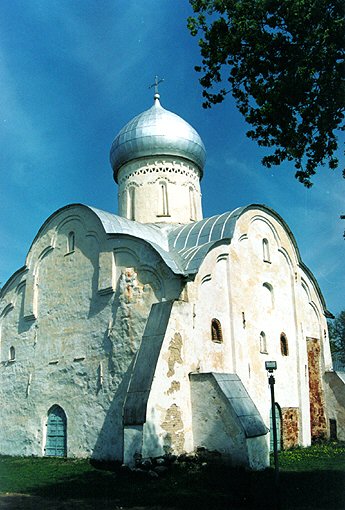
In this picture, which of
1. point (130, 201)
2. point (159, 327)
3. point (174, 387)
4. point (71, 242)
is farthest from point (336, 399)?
point (71, 242)

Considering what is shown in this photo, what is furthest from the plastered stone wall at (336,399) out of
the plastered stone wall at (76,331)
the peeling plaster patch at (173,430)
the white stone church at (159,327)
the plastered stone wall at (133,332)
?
the plastered stone wall at (76,331)

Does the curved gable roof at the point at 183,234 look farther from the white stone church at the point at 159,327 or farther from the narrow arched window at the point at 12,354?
the narrow arched window at the point at 12,354

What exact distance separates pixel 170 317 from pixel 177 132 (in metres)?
7.53

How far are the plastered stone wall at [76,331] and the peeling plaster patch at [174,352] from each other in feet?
3.16

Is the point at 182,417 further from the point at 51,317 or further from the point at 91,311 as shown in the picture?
the point at 51,317

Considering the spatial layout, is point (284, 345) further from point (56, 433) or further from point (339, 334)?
point (339, 334)

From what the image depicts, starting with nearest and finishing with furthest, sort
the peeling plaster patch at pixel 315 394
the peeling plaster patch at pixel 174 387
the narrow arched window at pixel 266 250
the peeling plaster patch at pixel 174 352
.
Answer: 1. the peeling plaster patch at pixel 174 387
2. the peeling plaster patch at pixel 174 352
3. the narrow arched window at pixel 266 250
4. the peeling plaster patch at pixel 315 394

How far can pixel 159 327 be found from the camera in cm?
1012

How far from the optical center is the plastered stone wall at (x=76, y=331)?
432 inches

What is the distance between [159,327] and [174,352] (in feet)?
1.84

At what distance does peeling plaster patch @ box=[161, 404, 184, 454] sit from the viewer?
31.2 feet

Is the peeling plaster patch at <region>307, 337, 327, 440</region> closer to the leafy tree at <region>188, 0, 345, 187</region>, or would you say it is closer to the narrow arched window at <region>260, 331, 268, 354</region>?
the narrow arched window at <region>260, 331, 268, 354</region>

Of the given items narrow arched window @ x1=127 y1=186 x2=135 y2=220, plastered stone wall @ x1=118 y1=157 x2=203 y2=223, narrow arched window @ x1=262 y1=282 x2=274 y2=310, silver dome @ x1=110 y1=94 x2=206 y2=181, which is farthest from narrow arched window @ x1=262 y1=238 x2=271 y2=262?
narrow arched window @ x1=127 y1=186 x2=135 y2=220

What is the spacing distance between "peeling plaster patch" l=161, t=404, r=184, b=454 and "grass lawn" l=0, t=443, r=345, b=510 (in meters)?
0.40
